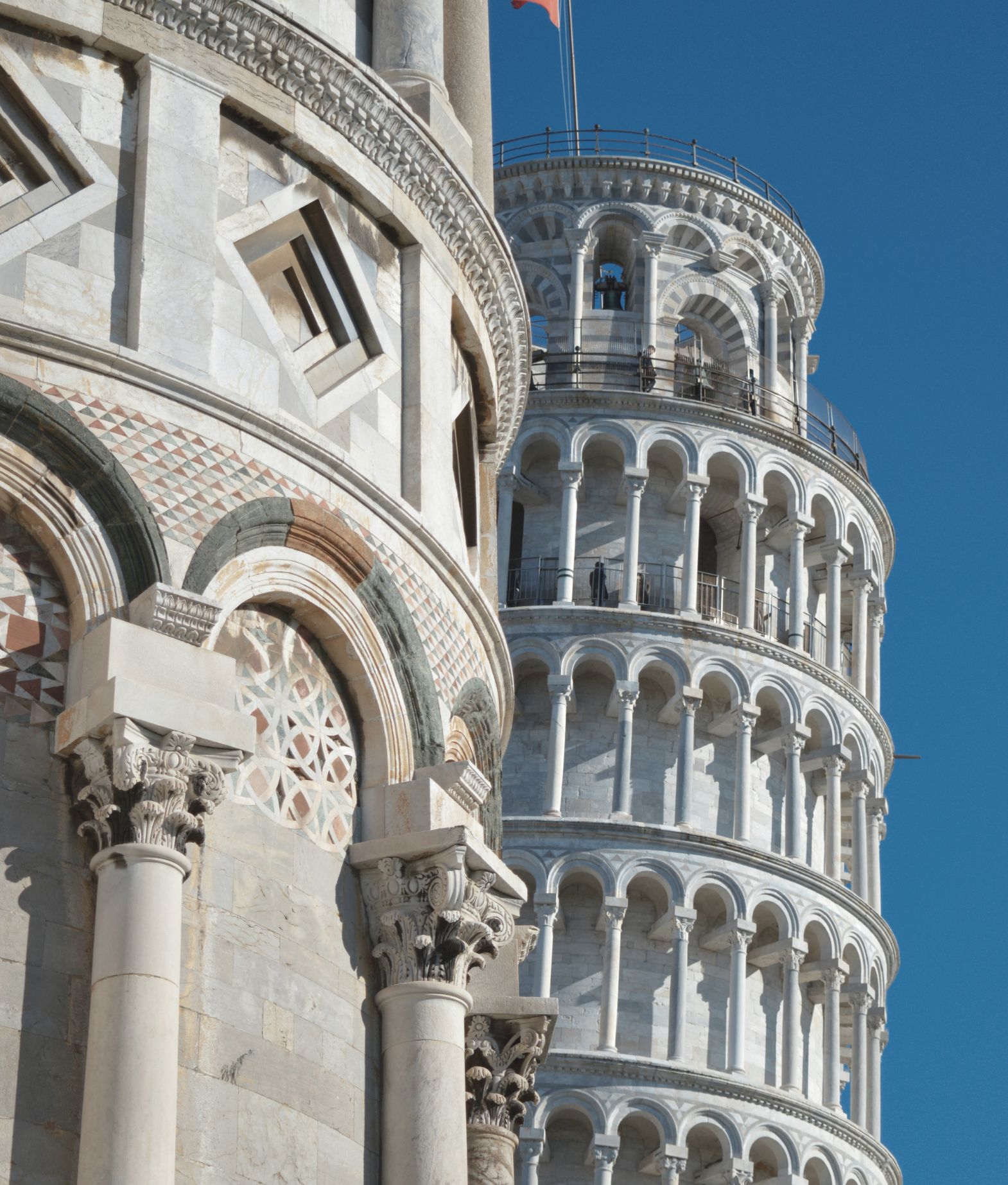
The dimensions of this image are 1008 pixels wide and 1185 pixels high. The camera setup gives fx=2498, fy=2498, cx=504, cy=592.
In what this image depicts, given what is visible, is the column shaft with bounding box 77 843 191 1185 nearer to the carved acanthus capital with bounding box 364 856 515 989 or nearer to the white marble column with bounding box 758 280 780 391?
the carved acanthus capital with bounding box 364 856 515 989

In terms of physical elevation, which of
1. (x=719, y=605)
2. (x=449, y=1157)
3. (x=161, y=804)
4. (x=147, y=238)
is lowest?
(x=449, y=1157)

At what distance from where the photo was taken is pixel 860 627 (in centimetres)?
5953

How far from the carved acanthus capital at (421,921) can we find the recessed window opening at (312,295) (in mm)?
3217

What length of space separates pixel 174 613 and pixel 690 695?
41.3 m

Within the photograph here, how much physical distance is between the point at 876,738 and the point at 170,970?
156ft

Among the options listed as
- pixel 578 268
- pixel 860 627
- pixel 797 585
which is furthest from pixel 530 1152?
pixel 578 268

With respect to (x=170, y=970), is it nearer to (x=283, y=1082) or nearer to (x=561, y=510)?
(x=283, y=1082)

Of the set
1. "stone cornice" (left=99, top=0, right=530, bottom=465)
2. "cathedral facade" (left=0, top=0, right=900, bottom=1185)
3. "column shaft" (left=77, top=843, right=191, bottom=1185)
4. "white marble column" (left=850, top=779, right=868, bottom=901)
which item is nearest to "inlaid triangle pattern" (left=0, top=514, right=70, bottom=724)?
"cathedral facade" (left=0, top=0, right=900, bottom=1185)

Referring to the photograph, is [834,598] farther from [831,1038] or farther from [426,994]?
[426,994]

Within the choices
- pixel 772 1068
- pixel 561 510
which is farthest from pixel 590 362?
pixel 772 1068

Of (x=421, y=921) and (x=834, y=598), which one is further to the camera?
(x=834, y=598)

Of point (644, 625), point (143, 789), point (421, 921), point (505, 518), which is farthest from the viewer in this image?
point (505, 518)

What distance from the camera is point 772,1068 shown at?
52875 mm

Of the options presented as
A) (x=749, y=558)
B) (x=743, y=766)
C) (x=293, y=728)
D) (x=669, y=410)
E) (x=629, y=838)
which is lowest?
(x=293, y=728)
